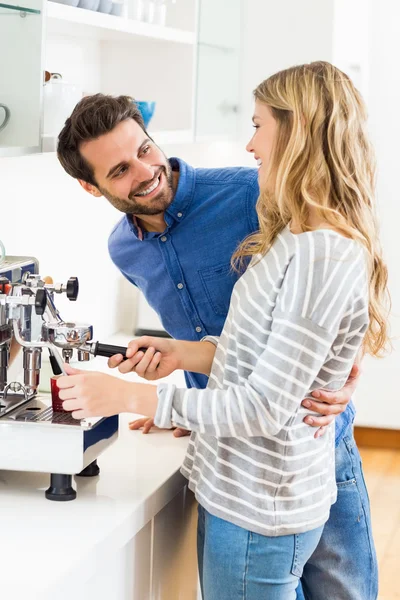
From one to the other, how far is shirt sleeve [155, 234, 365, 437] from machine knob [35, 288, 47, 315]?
10.2 inches

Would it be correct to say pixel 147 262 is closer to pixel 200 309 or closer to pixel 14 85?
pixel 200 309

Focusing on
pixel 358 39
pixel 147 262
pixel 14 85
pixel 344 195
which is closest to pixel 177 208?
pixel 147 262

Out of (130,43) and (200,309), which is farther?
(130,43)

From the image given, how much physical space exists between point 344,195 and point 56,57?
4.27 feet

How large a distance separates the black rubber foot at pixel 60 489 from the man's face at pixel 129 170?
582 millimetres

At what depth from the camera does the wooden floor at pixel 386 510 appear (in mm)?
3012

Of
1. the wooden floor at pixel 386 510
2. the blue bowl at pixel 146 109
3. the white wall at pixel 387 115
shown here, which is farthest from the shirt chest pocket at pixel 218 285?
the white wall at pixel 387 115

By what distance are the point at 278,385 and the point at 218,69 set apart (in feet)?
6.11

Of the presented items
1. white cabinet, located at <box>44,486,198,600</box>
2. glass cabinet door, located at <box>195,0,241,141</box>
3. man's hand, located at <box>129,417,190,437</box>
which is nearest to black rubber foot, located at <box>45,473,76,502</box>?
white cabinet, located at <box>44,486,198,600</box>

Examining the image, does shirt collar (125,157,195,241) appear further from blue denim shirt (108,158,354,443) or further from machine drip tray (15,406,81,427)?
machine drip tray (15,406,81,427)

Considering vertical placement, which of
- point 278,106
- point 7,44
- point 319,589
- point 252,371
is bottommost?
point 319,589

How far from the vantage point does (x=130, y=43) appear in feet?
8.48

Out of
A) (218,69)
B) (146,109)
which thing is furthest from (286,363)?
(218,69)

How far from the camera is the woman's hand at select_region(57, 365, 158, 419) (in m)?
1.32
